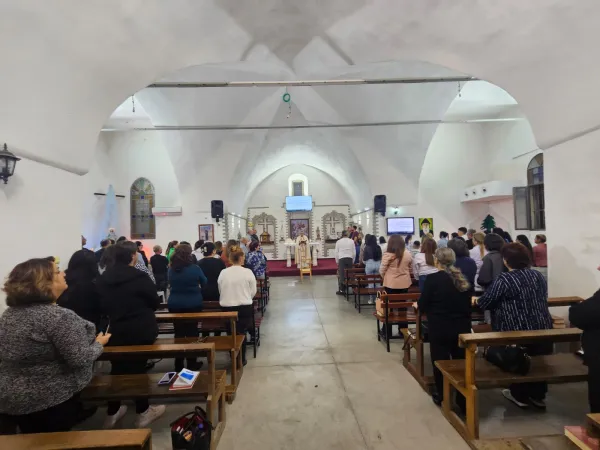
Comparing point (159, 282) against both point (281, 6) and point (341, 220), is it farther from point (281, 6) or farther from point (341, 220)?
point (341, 220)

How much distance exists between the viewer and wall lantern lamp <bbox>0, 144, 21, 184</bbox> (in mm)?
2982

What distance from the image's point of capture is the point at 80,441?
1.74m

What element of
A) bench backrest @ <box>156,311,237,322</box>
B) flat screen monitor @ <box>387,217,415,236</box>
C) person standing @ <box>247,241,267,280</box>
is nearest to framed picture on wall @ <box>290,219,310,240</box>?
flat screen monitor @ <box>387,217,415,236</box>

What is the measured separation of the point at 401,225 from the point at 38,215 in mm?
9769

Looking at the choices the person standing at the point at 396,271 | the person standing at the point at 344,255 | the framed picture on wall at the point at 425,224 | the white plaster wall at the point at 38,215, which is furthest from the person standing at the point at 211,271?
the framed picture on wall at the point at 425,224

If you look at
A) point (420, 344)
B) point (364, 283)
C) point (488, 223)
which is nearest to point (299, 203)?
point (488, 223)

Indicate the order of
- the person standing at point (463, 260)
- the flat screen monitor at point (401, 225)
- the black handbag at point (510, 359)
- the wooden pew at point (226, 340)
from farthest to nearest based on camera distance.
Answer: the flat screen monitor at point (401, 225), the person standing at point (463, 260), the wooden pew at point (226, 340), the black handbag at point (510, 359)

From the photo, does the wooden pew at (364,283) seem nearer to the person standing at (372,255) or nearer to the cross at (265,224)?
the person standing at (372,255)

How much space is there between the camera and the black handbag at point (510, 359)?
274cm

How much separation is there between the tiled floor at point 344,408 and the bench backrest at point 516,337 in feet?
2.41

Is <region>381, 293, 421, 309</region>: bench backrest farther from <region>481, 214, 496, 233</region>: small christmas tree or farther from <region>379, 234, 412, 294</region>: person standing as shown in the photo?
<region>481, 214, 496, 233</region>: small christmas tree

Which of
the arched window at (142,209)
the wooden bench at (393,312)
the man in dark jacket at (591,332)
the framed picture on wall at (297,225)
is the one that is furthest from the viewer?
the framed picture on wall at (297,225)

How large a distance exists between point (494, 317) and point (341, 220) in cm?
1473

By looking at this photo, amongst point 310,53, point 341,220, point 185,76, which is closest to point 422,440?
point 310,53
